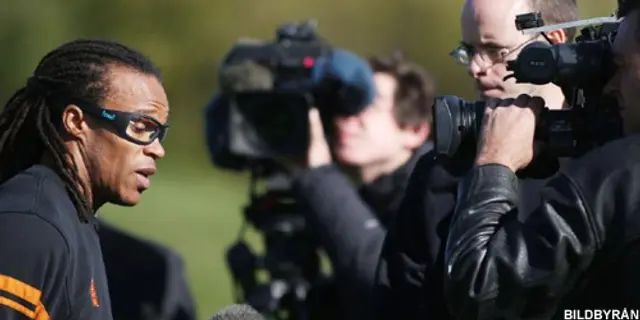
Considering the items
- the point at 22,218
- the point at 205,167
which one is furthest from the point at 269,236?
the point at 205,167

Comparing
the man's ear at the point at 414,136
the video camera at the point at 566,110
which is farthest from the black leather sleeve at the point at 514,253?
the man's ear at the point at 414,136

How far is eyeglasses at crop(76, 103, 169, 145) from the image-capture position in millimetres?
3504

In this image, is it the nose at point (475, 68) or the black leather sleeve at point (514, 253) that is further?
the nose at point (475, 68)

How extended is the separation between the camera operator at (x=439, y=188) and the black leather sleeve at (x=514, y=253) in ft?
1.66

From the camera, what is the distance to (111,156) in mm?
3535

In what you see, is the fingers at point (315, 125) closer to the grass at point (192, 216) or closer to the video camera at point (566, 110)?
the video camera at point (566, 110)

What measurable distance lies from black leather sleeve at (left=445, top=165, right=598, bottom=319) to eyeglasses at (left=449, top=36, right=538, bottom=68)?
2.21 ft

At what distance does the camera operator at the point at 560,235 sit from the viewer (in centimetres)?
308

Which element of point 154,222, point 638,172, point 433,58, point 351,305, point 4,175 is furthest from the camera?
point 433,58

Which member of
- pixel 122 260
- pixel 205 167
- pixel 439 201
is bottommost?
pixel 205 167

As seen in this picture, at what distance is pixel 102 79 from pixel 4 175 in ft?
1.00

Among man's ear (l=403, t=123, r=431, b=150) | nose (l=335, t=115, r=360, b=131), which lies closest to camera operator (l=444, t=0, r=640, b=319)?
nose (l=335, t=115, r=360, b=131)

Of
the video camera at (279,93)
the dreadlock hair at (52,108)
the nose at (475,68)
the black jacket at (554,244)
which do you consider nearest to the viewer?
the black jacket at (554,244)

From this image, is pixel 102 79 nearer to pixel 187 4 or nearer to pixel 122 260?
pixel 122 260
